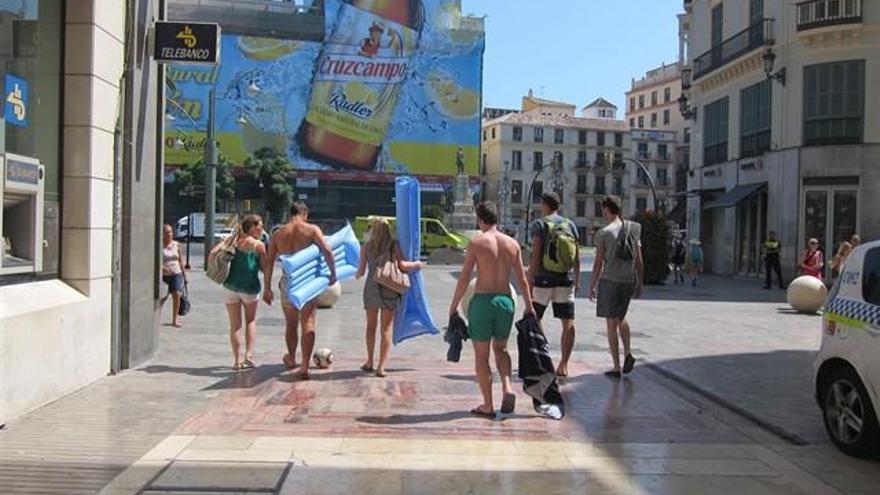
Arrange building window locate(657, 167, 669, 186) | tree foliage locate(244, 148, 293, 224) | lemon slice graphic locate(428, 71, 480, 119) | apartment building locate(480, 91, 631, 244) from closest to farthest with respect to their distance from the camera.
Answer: tree foliage locate(244, 148, 293, 224) < lemon slice graphic locate(428, 71, 480, 119) < apartment building locate(480, 91, 631, 244) < building window locate(657, 167, 669, 186)

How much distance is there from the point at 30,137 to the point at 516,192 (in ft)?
365

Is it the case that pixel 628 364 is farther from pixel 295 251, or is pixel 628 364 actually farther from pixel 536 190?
pixel 536 190

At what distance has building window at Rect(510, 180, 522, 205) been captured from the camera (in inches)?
4611

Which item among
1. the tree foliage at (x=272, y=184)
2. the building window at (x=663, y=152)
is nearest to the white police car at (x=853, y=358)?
the tree foliage at (x=272, y=184)

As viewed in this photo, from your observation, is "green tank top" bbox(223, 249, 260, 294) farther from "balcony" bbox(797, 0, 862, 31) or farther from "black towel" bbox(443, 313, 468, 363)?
"balcony" bbox(797, 0, 862, 31)

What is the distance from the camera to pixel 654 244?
25031mm

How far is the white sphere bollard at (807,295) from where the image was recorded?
17422 millimetres

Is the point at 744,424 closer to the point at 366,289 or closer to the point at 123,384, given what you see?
the point at 366,289

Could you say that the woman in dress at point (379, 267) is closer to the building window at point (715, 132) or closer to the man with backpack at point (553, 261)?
the man with backpack at point (553, 261)

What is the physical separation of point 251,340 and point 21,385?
299 cm

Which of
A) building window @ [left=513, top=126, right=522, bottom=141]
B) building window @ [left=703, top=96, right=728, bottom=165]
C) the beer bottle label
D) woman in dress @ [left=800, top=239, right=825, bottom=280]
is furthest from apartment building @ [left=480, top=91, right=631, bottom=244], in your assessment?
woman in dress @ [left=800, top=239, right=825, bottom=280]

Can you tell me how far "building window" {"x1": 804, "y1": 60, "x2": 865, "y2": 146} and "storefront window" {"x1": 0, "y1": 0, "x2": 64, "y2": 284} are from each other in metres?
24.6

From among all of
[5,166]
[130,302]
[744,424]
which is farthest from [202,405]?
[744,424]

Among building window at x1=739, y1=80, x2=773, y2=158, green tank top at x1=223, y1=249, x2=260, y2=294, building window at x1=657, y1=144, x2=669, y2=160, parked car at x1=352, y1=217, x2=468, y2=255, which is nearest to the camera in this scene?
green tank top at x1=223, y1=249, x2=260, y2=294
